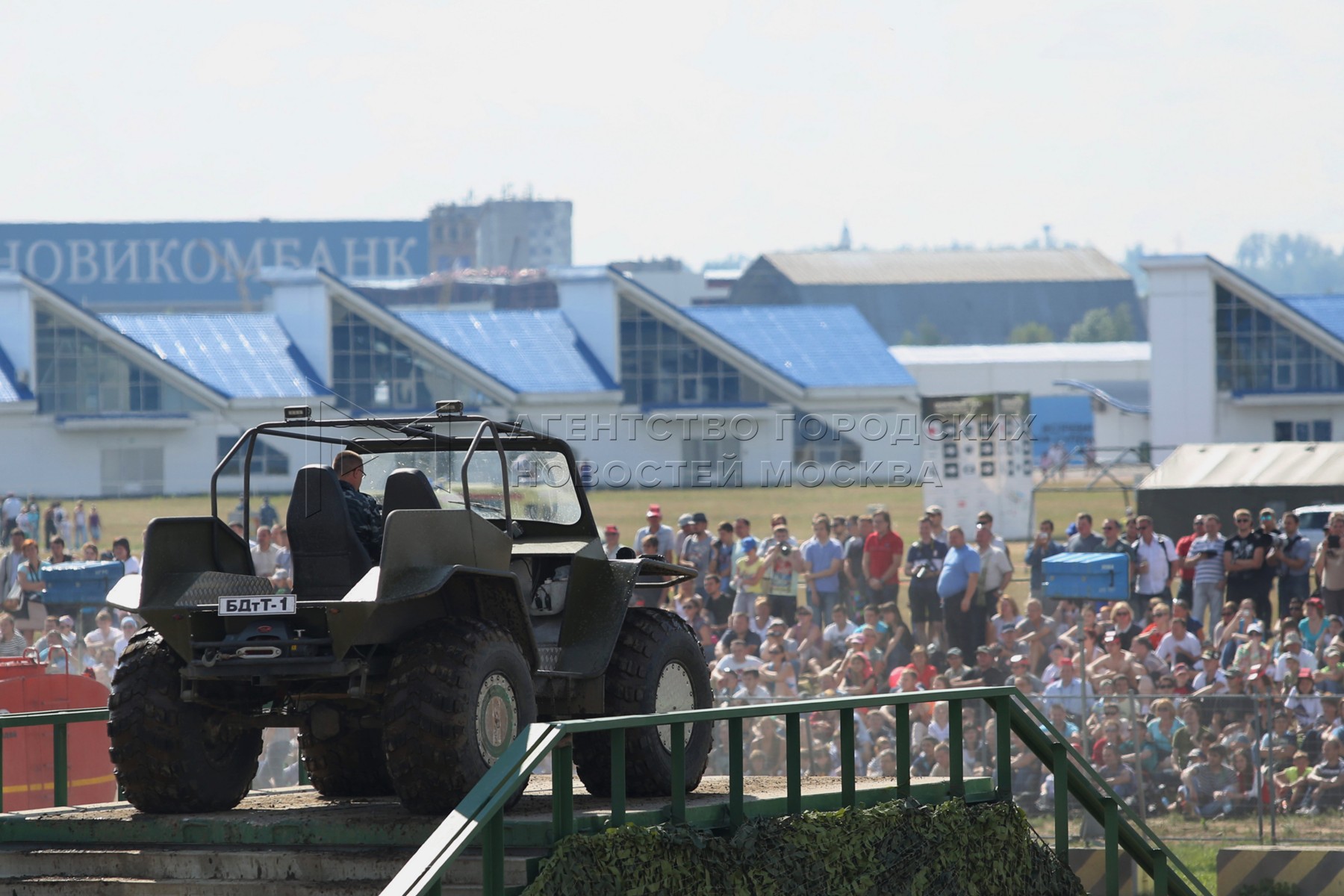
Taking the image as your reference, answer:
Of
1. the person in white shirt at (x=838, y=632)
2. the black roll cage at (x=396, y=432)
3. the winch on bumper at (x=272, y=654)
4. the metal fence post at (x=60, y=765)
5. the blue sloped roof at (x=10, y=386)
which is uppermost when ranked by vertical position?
the blue sloped roof at (x=10, y=386)

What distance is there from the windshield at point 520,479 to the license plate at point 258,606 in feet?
4.69

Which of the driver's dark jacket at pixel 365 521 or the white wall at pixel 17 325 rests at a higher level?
the white wall at pixel 17 325

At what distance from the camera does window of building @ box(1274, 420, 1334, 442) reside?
5103cm

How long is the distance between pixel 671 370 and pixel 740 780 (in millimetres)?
57496

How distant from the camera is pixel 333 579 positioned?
7.51 m

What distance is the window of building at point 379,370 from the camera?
62.3 meters

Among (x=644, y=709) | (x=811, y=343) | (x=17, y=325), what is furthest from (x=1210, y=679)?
(x=811, y=343)

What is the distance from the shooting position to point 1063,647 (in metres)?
15.6

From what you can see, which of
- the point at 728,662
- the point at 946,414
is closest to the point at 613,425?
the point at 946,414

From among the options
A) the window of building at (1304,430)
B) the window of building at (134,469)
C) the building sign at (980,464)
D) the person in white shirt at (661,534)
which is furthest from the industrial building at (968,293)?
the person in white shirt at (661,534)

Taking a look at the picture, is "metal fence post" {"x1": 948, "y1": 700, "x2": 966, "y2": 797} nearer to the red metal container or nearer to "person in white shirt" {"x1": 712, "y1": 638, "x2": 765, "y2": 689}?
the red metal container

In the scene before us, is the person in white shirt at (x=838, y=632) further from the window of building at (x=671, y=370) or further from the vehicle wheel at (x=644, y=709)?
the window of building at (x=671, y=370)

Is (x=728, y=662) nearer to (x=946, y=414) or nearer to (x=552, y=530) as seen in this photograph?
(x=552, y=530)

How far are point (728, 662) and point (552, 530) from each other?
790 cm
